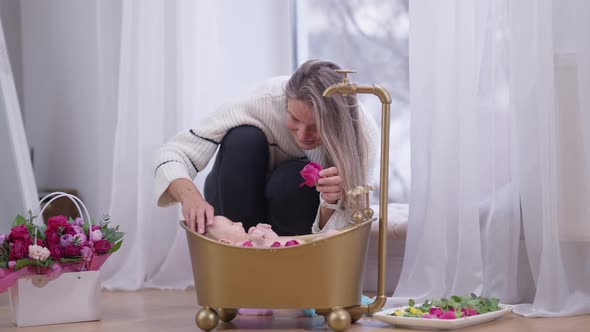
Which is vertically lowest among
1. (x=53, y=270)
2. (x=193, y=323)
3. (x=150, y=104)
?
(x=193, y=323)

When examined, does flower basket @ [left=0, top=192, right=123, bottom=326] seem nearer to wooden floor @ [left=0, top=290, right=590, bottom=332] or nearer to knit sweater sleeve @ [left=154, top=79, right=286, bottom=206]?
wooden floor @ [left=0, top=290, right=590, bottom=332]

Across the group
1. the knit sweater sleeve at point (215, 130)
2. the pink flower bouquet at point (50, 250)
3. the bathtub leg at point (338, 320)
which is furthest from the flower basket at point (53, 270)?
the bathtub leg at point (338, 320)

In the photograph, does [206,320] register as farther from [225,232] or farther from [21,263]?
[21,263]

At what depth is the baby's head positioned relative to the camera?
167 cm

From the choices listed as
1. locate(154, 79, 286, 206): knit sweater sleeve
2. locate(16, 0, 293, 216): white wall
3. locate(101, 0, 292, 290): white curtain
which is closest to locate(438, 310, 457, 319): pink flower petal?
locate(154, 79, 286, 206): knit sweater sleeve

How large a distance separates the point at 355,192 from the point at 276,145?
46cm

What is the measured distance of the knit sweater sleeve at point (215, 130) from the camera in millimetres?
1852

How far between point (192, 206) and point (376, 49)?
144cm

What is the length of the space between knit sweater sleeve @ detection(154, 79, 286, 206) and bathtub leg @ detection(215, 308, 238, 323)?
0.93 feet

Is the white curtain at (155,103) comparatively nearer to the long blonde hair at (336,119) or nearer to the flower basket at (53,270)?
the flower basket at (53,270)

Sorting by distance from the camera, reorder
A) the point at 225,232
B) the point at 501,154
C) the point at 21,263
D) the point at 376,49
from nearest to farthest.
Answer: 1. the point at 225,232
2. the point at 21,263
3. the point at 501,154
4. the point at 376,49

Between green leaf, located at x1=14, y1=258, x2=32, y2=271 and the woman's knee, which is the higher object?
the woman's knee

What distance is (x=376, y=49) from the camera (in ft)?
9.65

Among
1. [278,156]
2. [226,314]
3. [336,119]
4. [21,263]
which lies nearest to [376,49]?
[278,156]
